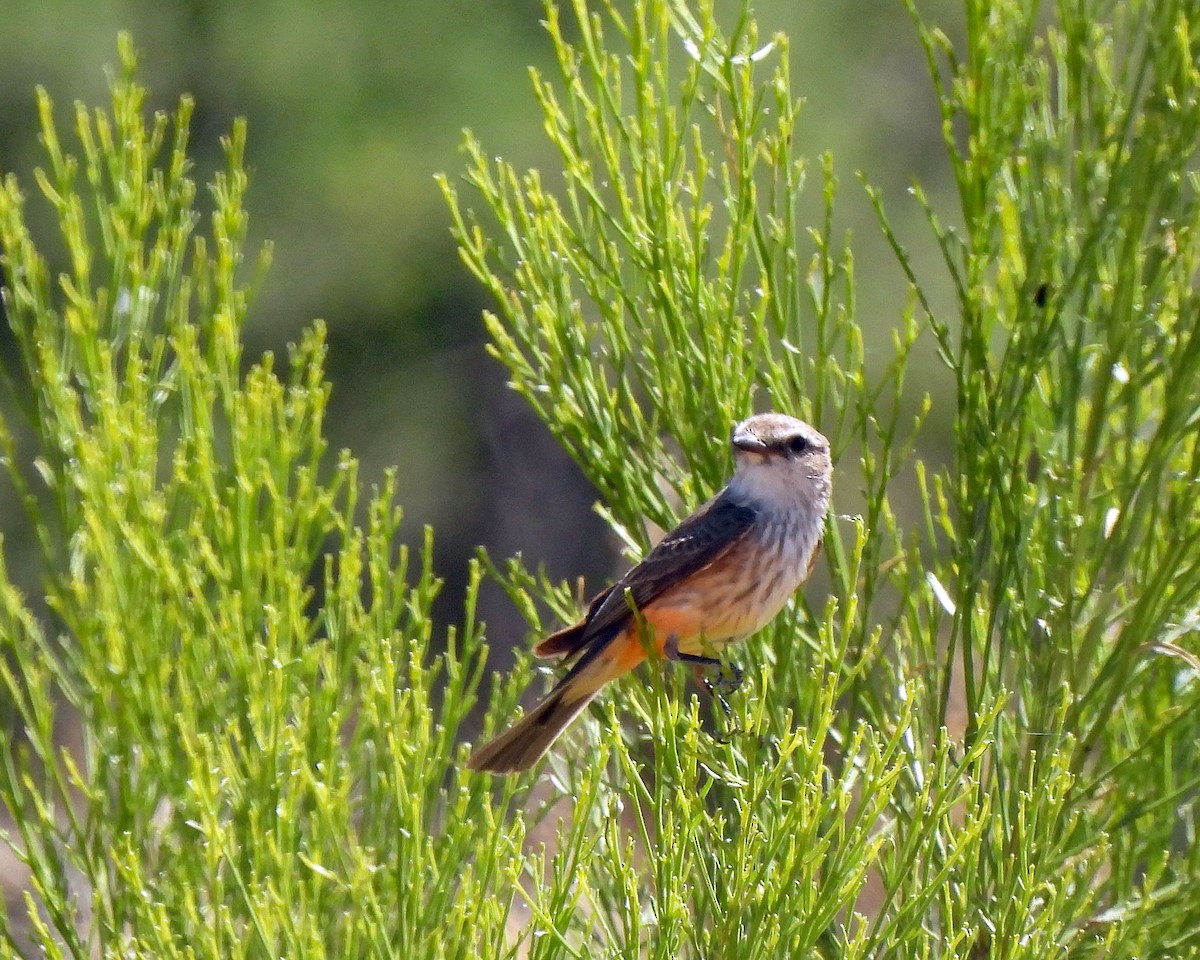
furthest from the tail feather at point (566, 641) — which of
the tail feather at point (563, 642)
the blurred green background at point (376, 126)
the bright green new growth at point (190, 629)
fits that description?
the blurred green background at point (376, 126)

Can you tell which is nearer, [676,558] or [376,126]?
[676,558]

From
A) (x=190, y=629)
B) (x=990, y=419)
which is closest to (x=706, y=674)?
(x=990, y=419)

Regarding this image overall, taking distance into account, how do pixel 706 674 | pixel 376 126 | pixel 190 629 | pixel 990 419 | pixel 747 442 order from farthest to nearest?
pixel 376 126 → pixel 706 674 → pixel 747 442 → pixel 190 629 → pixel 990 419

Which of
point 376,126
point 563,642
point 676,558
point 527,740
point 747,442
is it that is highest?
point 376,126

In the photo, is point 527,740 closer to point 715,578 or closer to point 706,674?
point 706,674

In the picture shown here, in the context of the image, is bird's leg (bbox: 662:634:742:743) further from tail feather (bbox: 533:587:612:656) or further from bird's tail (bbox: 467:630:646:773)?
tail feather (bbox: 533:587:612:656)

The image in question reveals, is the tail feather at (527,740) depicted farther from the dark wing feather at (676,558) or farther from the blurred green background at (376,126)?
the blurred green background at (376,126)

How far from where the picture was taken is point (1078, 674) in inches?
99.7

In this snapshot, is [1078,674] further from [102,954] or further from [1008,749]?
[102,954]

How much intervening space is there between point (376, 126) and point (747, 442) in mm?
7436

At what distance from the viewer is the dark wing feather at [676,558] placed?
9.80 ft

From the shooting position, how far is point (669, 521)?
288cm

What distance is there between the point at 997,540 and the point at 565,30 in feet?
25.1

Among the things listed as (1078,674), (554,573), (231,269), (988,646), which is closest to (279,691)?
(231,269)
